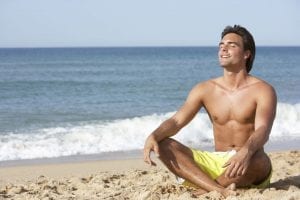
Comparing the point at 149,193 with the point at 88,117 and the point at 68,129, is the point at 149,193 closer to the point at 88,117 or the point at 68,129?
the point at 68,129

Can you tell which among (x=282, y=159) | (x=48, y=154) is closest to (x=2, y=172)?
(x=48, y=154)

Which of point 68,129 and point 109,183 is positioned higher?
point 109,183

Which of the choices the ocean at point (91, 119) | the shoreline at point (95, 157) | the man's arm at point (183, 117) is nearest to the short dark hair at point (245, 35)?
the man's arm at point (183, 117)

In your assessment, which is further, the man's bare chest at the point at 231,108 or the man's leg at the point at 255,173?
the man's bare chest at the point at 231,108

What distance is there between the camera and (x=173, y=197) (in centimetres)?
433

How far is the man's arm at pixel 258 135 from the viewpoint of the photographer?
12.3ft

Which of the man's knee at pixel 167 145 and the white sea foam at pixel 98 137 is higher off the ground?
the man's knee at pixel 167 145

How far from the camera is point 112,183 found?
217 inches

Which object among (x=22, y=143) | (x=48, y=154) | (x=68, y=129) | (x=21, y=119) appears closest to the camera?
(x=48, y=154)

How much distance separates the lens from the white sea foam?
8945 mm

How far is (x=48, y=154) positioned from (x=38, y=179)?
2556mm

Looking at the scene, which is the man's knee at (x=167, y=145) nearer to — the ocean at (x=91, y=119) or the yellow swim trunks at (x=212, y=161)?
the yellow swim trunks at (x=212, y=161)

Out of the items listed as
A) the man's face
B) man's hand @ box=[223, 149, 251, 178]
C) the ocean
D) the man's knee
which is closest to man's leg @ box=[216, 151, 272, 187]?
man's hand @ box=[223, 149, 251, 178]

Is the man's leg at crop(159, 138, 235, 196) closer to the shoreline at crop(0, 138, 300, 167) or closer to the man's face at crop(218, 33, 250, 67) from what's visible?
the man's face at crop(218, 33, 250, 67)
